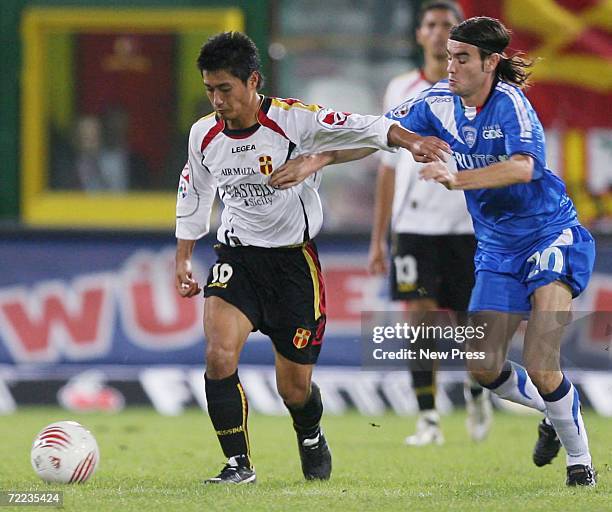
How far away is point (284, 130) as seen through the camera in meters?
7.00

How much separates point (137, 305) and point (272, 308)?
5196 millimetres

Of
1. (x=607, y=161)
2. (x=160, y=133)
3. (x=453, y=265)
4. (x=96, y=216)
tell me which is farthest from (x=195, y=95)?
(x=453, y=265)

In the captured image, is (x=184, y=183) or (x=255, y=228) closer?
(x=255, y=228)

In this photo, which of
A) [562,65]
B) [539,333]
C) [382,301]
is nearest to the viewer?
[539,333]

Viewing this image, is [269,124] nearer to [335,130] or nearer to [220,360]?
[335,130]

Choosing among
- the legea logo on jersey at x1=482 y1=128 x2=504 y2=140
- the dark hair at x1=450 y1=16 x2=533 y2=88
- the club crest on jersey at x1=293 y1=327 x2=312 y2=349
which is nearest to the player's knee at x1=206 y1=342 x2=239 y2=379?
the club crest on jersey at x1=293 y1=327 x2=312 y2=349

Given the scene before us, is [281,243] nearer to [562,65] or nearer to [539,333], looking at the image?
[539,333]

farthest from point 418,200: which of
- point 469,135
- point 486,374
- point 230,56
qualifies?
point 230,56

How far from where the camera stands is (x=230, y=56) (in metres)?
6.73

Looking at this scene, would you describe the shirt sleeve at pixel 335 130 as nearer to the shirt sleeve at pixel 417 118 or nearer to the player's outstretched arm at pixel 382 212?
the shirt sleeve at pixel 417 118

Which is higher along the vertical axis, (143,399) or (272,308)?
(272,308)

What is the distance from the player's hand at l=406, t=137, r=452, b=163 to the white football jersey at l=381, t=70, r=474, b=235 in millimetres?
2674

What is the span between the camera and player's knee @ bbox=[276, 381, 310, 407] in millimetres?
7180

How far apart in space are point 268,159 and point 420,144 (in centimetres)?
74
